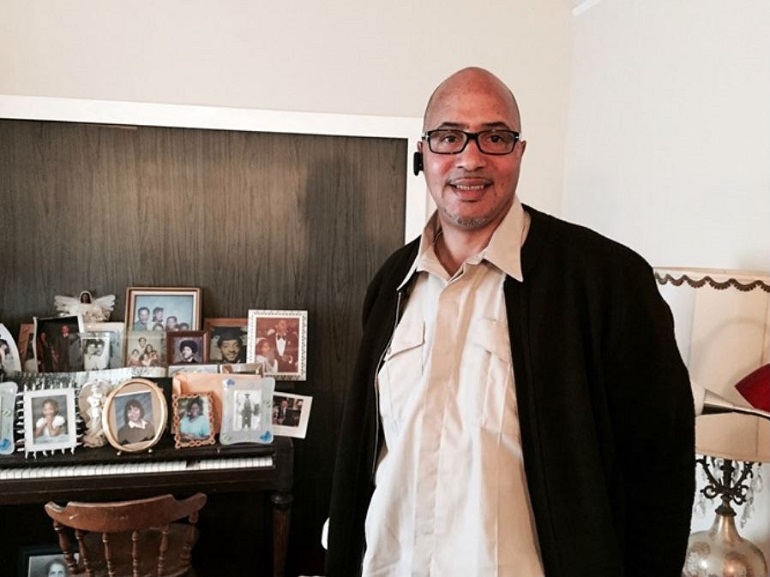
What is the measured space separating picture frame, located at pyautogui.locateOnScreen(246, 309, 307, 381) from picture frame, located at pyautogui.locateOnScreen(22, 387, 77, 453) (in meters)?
0.59

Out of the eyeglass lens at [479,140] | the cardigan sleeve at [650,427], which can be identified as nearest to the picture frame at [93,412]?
the eyeglass lens at [479,140]

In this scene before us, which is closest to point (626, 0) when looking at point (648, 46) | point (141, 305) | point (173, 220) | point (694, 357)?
point (648, 46)

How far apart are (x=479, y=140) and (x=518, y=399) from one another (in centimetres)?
46

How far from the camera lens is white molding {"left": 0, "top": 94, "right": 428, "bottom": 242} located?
6.87 feet

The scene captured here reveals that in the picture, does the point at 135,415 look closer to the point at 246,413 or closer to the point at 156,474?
the point at 156,474

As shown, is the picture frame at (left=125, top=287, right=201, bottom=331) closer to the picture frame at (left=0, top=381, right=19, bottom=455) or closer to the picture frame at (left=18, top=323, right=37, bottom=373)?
the picture frame at (left=18, top=323, right=37, bottom=373)

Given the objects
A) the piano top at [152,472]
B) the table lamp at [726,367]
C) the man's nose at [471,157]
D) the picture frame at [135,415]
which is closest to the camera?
the man's nose at [471,157]

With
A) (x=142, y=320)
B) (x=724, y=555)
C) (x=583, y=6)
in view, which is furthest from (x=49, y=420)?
(x=583, y=6)

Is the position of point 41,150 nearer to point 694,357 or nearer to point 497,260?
point 497,260

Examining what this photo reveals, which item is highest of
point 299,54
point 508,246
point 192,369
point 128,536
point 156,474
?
point 299,54

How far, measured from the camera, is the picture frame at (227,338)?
2.28m

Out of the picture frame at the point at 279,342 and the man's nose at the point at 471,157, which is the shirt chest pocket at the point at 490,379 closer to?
the man's nose at the point at 471,157

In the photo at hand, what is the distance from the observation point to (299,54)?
7.24 ft

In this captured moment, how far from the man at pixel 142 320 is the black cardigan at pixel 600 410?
1.53 m
